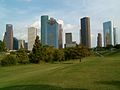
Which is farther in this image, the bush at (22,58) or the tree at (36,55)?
the tree at (36,55)

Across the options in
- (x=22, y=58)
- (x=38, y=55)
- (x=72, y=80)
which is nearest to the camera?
(x=72, y=80)

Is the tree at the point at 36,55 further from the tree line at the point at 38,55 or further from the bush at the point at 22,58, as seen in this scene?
the bush at the point at 22,58

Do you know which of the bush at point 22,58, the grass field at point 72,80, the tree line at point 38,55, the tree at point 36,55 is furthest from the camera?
the tree at point 36,55

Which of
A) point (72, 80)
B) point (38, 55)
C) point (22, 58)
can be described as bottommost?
point (72, 80)

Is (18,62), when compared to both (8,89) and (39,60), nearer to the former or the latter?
(39,60)

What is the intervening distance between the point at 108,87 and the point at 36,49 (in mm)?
75606

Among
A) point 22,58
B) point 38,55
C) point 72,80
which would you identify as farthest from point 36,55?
point 72,80

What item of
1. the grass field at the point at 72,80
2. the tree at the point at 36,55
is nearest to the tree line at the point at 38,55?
the tree at the point at 36,55

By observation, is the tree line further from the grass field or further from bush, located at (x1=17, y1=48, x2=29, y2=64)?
the grass field

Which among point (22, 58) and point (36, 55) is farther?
point (36, 55)

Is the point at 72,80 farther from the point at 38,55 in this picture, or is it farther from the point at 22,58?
the point at 22,58

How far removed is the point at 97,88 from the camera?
15859mm

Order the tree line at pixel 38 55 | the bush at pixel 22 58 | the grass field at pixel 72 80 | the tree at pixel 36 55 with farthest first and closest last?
the tree at pixel 36 55 → the bush at pixel 22 58 → the tree line at pixel 38 55 → the grass field at pixel 72 80

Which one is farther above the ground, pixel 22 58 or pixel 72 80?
pixel 22 58
